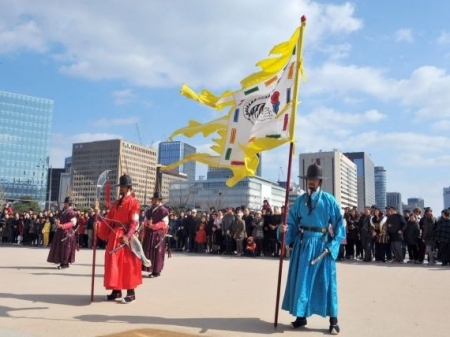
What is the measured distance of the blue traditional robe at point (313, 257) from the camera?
19.4ft

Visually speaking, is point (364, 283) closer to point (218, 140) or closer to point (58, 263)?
point (218, 140)

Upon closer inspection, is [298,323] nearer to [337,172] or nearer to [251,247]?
[251,247]

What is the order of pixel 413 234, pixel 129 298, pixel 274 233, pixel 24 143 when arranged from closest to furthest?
pixel 129 298
pixel 413 234
pixel 274 233
pixel 24 143

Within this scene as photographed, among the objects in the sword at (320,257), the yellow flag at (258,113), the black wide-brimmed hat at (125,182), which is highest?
the yellow flag at (258,113)

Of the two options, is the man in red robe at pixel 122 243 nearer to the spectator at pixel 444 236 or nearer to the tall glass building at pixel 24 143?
the spectator at pixel 444 236

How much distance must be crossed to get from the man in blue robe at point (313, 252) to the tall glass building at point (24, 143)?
108m

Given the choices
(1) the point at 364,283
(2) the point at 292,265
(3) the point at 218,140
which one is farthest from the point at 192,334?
(1) the point at 364,283

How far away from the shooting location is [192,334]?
559 centimetres

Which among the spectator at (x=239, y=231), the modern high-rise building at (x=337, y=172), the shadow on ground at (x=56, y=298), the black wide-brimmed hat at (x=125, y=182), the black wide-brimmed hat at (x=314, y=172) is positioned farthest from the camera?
the modern high-rise building at (x=337, y=172)

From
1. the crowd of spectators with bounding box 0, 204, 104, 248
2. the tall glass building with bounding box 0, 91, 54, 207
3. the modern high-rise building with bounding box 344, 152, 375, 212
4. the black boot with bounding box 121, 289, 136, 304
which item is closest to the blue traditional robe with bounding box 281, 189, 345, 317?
the black boot with bounding box 121, 289, 136, 304

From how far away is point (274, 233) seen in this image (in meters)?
18.2

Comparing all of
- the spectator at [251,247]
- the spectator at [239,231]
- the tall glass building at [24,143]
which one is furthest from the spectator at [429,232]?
the tall glass building at [24,143]

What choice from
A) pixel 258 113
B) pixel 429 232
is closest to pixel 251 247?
pixel 429 232

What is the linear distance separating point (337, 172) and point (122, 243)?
377 ft
